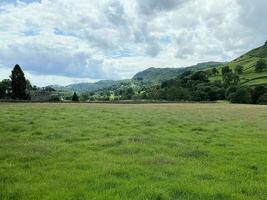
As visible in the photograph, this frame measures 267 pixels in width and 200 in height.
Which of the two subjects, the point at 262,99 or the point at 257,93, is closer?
the point at 262,99

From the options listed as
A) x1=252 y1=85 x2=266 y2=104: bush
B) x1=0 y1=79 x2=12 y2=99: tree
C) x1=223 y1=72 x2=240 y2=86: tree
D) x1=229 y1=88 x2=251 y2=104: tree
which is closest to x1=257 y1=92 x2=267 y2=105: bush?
x1=252 y1=85 x2=266 y2=104: bush

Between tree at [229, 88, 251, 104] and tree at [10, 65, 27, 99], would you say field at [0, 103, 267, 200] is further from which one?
tree at [229, 88, 251, 104]

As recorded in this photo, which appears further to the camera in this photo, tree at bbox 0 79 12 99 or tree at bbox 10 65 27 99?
tree at bbox 0 79 12 99

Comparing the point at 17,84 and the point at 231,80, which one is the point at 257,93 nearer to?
the point at 231,80

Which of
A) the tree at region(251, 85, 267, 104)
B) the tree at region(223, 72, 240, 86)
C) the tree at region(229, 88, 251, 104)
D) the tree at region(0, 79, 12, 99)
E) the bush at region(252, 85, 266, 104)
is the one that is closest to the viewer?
the tree at region(0, 79, 12, 99)

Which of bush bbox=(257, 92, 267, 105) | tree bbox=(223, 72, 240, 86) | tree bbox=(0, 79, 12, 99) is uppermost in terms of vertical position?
tree bbox=(223, 72, 240, 86)

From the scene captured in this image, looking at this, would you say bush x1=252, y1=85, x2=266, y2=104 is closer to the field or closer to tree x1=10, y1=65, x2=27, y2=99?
tree x1=10, y1=65, x2=27, y2=99

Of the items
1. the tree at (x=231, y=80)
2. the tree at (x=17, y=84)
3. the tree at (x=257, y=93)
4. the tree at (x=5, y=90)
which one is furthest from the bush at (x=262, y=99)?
the tree at (x=5, y=90)

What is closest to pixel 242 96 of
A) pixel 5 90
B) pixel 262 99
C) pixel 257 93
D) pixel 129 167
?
pixel 262 99

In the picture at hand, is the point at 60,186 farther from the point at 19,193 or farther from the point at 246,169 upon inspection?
the point at 246,169

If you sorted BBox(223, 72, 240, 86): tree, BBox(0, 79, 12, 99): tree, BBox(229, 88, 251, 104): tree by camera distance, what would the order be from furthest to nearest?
BBox(223, 72, 240, 86): tree
BBox(229, 88, 251, 104): tree
BBox(0, 79, 12, 99): tree

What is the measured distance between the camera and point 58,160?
48.6ft

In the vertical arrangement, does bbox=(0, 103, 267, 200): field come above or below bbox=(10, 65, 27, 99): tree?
below

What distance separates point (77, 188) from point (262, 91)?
140 meters
